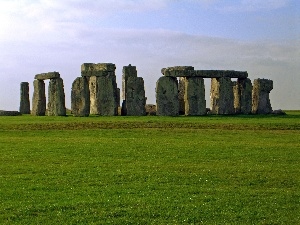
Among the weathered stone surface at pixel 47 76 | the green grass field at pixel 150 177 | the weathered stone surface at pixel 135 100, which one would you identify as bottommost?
the green grass field at pixel 150 177

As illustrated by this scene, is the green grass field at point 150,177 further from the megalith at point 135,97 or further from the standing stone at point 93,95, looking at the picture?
the standing stone at point 93,95

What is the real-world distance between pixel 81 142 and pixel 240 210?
507 inches

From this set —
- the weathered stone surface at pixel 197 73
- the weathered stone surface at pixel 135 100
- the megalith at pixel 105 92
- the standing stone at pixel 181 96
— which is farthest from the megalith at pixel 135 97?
the standing stone at pixel 181 96

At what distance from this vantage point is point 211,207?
11250mm

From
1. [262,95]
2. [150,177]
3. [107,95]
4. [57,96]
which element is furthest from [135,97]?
[150,177]

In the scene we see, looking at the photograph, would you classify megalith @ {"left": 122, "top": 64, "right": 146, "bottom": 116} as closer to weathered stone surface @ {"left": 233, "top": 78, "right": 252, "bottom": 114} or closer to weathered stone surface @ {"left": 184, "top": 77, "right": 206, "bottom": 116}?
weathered stone surface @ {"left": 184, "top": 77, "right": 206, "bottom": 116}

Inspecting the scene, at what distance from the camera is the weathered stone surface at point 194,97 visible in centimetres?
3838

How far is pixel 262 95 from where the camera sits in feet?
136

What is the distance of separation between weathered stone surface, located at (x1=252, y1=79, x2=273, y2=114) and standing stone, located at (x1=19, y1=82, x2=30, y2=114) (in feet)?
62.1

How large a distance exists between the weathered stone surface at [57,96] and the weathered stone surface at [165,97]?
7.06 meters

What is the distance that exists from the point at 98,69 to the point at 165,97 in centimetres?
618

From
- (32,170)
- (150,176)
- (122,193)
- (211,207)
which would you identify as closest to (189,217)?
(211,207)

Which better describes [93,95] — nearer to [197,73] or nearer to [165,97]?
[165,97]

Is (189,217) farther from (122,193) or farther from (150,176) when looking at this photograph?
(150,176)
